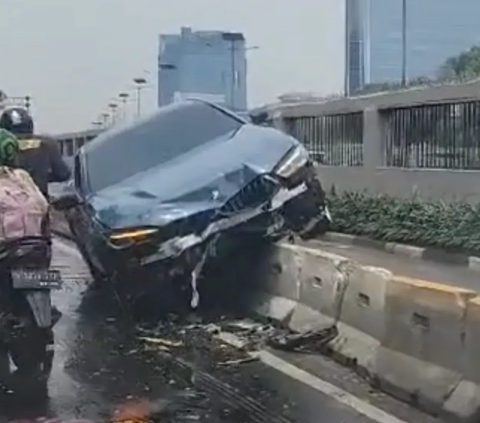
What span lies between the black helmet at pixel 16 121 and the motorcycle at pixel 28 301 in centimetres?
260

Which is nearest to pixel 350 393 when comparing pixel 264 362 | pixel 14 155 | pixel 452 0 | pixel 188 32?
pixel 264 362

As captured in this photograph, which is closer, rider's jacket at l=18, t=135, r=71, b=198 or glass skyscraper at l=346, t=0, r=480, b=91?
rider's jacket at l=18, t=135, r=71, b=198

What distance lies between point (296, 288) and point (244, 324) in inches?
23.4

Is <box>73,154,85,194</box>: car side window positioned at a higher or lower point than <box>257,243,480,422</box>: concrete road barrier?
higher

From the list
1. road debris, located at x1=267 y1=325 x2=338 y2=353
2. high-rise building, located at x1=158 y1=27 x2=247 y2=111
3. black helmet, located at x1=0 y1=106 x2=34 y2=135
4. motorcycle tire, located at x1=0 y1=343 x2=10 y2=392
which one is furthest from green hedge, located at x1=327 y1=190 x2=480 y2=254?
high-rise building, located at x1=158 y1=27 x2=247 y2=111

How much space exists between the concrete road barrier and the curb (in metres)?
5.00

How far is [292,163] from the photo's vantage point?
1170cm

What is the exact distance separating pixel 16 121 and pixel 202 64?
2089 inches

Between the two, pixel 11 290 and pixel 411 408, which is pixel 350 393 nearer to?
pixel 411 408

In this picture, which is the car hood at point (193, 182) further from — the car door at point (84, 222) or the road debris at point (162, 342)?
the road debris at point (162, 342)

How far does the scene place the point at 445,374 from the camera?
686 cm

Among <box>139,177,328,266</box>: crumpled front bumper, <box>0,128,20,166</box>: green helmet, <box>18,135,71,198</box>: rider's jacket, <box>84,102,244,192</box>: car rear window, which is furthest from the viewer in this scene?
<box>84,102,244,192</box>: car rear window

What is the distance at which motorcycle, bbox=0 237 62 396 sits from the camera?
7902 mm

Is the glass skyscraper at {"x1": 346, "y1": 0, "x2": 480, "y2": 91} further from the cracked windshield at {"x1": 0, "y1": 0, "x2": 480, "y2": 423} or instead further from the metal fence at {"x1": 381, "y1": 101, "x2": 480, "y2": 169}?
the cracked windshield at {"x1": 0, "y1": 0, "x2": 480, "y2": 423}
